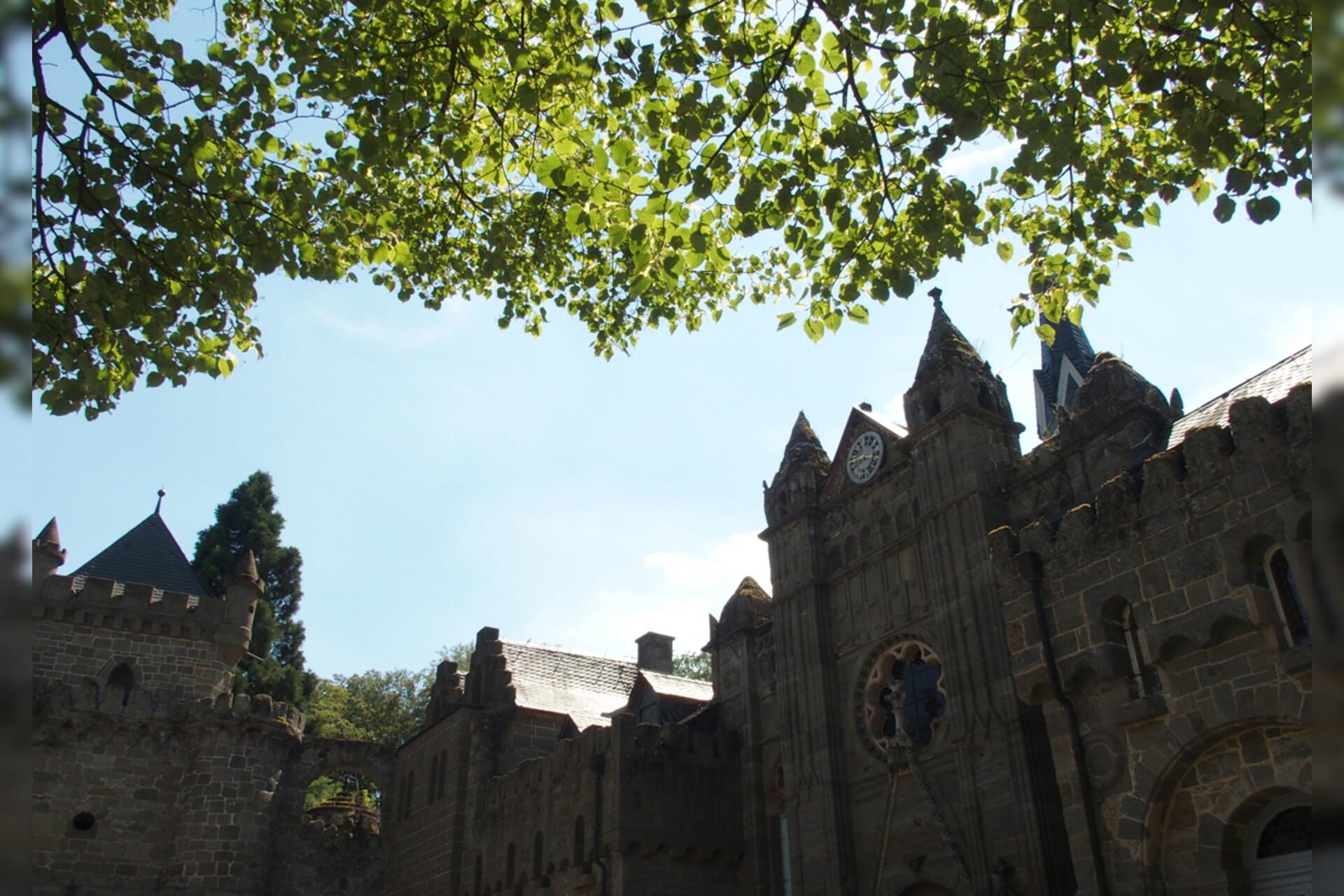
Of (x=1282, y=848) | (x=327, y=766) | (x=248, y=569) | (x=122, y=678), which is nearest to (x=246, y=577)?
Result: (x=248, y=569)

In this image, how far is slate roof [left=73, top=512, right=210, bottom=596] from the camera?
119 ft

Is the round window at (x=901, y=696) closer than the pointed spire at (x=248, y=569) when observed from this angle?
Yes

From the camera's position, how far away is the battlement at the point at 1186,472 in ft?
36.1

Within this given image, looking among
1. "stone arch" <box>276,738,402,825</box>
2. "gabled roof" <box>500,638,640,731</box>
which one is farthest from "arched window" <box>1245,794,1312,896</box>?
"stone arch" <box>276,738,402,825</box>

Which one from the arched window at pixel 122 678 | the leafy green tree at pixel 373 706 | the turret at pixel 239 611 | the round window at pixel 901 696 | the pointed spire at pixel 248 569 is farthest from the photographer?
the leafy green tree at pixel 373 706

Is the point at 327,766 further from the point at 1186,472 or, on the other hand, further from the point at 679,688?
the point at 1186,472

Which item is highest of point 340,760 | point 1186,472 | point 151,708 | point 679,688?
point 679,688

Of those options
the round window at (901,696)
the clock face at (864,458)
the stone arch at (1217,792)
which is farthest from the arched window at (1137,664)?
the clock face at (864,458)

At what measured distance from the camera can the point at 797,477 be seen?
2628 cm

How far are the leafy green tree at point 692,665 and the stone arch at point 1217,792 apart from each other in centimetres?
4701

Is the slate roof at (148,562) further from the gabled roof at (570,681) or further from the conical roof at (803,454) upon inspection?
the conical roof at (803,454)

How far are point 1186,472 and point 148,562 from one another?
122 feet

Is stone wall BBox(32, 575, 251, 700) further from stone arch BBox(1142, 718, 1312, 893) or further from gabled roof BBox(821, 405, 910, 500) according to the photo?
stone arch BBox(1142, 718, 1312, 893)

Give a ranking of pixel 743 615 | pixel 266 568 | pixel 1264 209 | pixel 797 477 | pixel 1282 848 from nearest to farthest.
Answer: pixel 1264 209 → pixel 1282 848 → pixel 797 477 → pixel 743 615 → pixel 266 568
